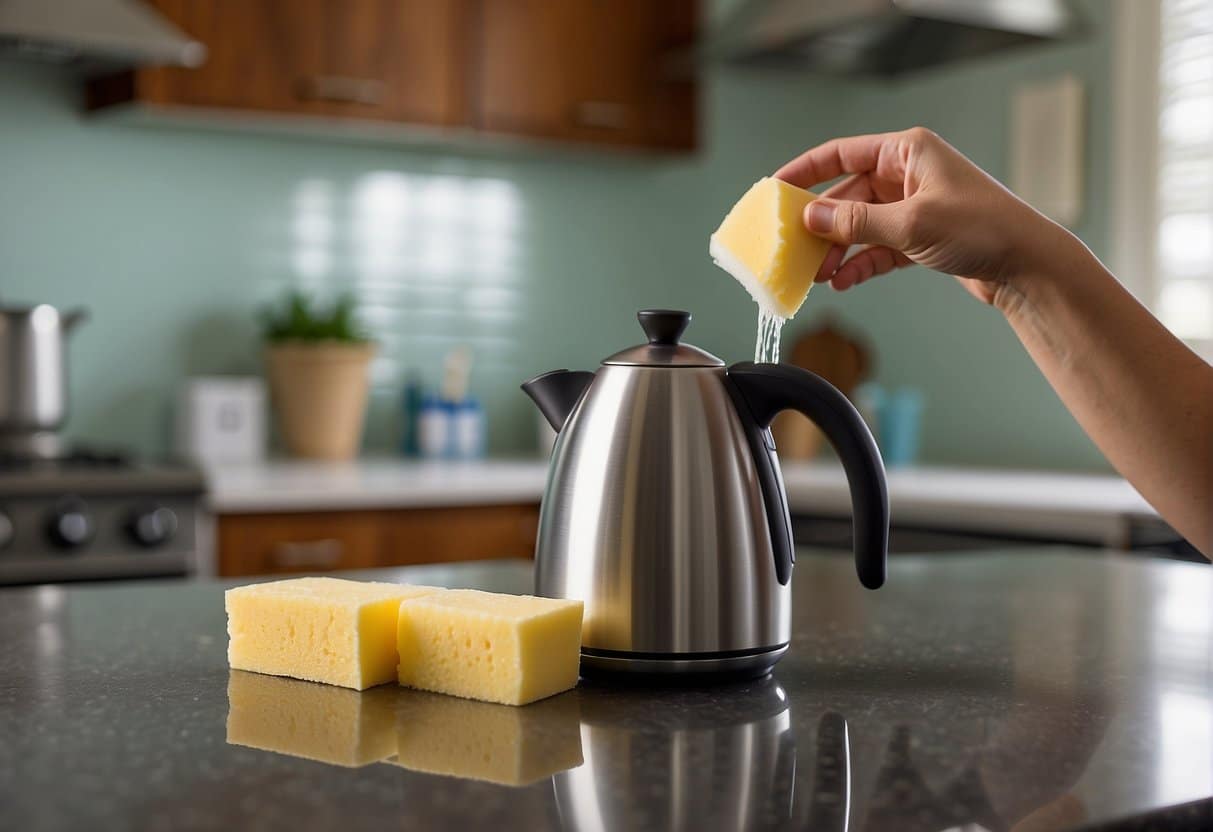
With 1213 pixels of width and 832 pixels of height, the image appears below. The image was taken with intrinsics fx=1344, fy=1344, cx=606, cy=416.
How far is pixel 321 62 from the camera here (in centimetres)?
289

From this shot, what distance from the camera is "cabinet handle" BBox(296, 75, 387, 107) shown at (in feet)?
9.40

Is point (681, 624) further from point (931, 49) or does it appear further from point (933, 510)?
point (931, 49)

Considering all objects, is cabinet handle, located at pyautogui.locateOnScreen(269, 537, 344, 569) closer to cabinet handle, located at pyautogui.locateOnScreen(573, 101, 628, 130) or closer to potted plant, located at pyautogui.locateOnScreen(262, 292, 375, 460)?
potted plant, located at pyautogui.locateOnScreen(262, 292, 375, 460)

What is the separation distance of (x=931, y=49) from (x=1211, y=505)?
2.17 m

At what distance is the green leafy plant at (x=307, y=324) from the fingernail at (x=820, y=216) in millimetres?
2205

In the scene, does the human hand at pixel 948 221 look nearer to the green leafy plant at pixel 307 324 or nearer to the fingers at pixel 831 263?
the fingers at pixel 831 263

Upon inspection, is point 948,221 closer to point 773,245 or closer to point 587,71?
point 773,245

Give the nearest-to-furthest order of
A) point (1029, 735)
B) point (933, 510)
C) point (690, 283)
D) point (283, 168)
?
point (1029, 735)
point (933, 510)
point (283, 168)
point (690, 283)

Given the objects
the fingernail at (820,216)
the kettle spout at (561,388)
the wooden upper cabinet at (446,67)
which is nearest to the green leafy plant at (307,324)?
the wooden upper cabinet at (446,67)

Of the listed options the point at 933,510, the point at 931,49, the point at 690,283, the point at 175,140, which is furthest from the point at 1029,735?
the point at 690,283

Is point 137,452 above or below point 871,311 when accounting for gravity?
below

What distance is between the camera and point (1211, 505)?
3.42 feet

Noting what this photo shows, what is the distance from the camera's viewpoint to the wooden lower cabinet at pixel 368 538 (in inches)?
98.3

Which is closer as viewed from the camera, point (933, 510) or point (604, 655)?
point (604, 655)
